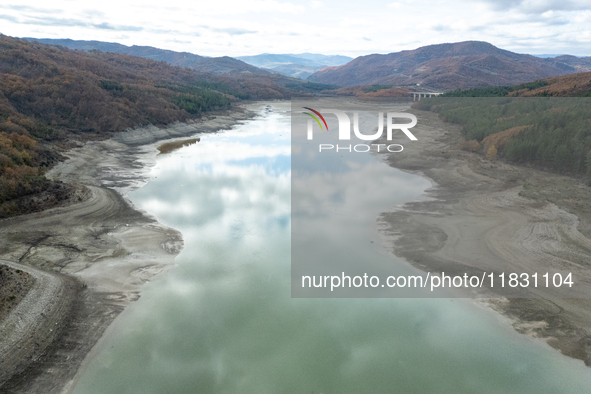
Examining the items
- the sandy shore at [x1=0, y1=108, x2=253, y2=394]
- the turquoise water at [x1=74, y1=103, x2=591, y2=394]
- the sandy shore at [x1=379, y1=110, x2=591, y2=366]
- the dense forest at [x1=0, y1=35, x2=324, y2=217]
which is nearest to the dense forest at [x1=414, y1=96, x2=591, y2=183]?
the sandy shore at [x1=379, y1=110, x2=591, y2=366]

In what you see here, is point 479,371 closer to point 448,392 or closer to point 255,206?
point 448,392

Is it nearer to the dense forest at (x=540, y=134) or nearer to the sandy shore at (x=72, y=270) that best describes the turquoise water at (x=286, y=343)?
the sandy shore at (x=72, y=270)

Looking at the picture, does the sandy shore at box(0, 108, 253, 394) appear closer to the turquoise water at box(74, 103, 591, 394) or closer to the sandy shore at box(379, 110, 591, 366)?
the turquoise water at box(74, 103, 591, 394)

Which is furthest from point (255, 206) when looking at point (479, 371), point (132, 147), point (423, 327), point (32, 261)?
point (132, 147)

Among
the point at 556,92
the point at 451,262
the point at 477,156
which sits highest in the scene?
the point at 556,92

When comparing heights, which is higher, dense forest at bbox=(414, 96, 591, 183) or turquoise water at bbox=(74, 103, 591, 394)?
dense forest at bbox=(414, 96, 591, 183)

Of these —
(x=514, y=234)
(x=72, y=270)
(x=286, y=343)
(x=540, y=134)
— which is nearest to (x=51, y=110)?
(x=72, y=270)
